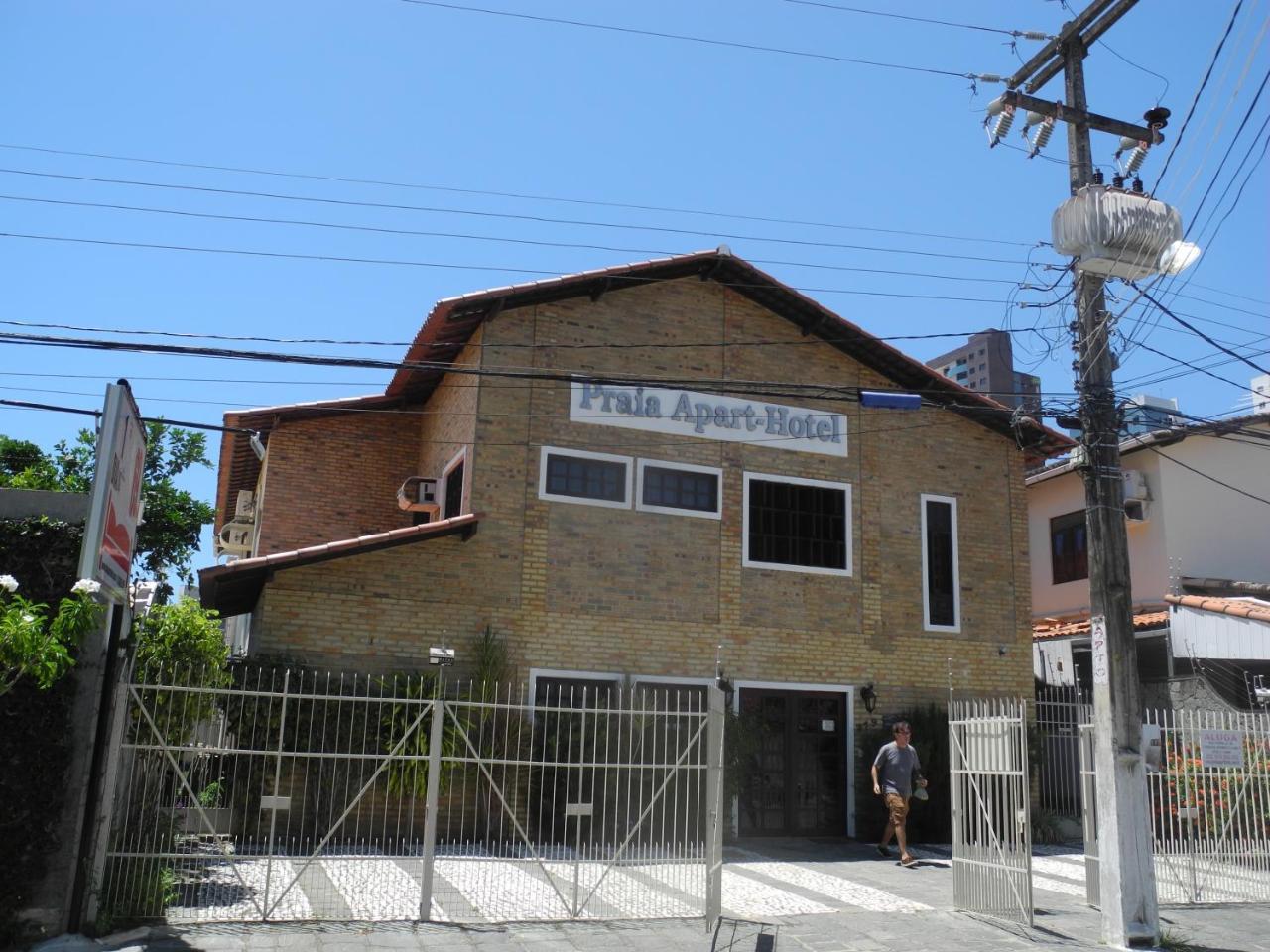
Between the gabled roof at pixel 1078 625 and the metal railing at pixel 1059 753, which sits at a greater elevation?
the gabled roof at pixel 1078 625

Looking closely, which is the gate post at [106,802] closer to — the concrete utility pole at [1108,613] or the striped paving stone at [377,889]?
the striped paving stone at [377,889]

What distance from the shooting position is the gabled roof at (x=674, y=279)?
16266 mm

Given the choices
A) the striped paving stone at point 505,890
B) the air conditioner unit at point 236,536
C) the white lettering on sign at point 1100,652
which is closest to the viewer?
the striped paving stone at point 505,890

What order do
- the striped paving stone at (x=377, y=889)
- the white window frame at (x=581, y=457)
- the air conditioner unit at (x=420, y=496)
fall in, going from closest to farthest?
the striped paving stone at (x=377, y=889), the white window frame at (x=581, y=457), the air conditioner unit at (x=420, y=496)

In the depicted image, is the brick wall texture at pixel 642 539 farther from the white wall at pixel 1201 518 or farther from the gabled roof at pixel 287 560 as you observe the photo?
the white wall at pixel 1201 518

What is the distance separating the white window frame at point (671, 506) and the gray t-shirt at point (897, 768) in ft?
14.3

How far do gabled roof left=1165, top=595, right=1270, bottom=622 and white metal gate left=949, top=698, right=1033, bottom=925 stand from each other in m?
8.94

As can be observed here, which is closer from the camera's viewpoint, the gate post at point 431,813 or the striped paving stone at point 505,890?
the gate post at point 431,813

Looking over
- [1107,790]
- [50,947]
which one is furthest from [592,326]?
[50,947]

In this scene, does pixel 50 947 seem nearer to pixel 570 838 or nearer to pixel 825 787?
pixel 570 838

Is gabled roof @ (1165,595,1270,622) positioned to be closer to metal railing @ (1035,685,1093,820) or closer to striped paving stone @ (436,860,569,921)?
metal railing @ (1035,685,1093,820)

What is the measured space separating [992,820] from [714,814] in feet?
9.13

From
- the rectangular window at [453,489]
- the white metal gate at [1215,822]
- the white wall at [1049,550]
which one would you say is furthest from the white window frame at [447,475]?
the white wall at [1049,550]

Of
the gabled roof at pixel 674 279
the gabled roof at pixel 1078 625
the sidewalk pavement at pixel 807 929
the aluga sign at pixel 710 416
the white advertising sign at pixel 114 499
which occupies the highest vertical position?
the gabled roof at pixel 674 279
